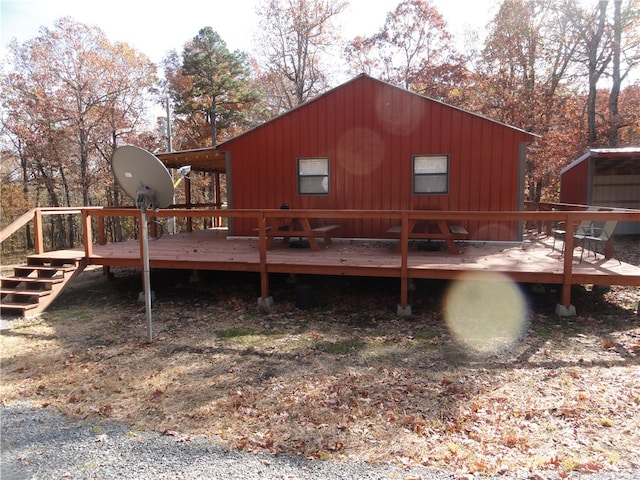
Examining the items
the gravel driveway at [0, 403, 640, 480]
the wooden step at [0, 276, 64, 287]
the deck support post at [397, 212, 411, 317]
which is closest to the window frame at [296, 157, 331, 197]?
the deck support post at [397, 212, 411, 317]

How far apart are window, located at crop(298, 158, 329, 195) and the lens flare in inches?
137

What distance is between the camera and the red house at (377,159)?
27.4 ft

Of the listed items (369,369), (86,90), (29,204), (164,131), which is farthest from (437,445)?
(29,204)

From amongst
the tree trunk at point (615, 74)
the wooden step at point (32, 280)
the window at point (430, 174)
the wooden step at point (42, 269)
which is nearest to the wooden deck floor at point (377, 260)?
the wooden step at point (42, 269)

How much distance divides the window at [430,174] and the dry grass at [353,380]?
267 centimetres

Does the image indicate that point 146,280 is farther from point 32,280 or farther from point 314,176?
point 314,176

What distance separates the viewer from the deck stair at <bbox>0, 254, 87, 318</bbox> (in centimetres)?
643

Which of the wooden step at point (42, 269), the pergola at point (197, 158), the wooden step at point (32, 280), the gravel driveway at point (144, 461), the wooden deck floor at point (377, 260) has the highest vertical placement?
the pergola at point (197, 158)

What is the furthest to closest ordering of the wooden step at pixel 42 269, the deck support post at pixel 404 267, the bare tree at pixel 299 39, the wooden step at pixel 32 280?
the bare tree at pixel 299 39 < the wooden step at pixel 42 269 < the wooden step at pixel 32 280 < the deck support post at pixel 404 267

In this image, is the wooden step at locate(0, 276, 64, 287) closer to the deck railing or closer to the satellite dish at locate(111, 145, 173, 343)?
the deck railing

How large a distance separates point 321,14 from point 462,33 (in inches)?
296

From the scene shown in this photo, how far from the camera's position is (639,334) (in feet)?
17.0

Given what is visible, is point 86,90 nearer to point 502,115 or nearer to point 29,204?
point 29,204

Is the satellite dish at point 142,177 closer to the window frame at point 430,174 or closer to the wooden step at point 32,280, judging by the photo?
the wooden step at point 32,280
